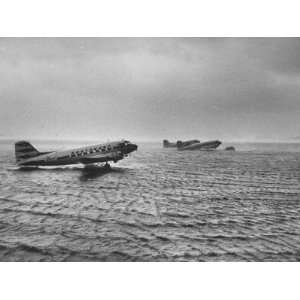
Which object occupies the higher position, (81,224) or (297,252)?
(81,224)

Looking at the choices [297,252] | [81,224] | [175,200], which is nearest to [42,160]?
[81,224]

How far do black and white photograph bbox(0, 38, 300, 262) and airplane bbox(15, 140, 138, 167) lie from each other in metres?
2.00

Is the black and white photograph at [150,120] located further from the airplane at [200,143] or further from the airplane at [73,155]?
the airplane at [73,155]

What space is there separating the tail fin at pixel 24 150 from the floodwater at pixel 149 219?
134cm

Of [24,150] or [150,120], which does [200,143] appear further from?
[24,150]

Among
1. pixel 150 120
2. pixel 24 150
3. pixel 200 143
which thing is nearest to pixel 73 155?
pixel 24 150

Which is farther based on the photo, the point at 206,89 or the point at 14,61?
the point at 206,89

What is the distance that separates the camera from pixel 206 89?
8.26 m

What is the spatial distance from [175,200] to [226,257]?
2.71 metres

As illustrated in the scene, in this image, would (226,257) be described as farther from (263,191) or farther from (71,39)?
(71,39)

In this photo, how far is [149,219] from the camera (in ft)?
22.2

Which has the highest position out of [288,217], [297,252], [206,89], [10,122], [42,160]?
[206,89]

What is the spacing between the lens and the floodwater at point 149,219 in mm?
5582

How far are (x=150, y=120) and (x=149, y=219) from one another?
12.2 feet
